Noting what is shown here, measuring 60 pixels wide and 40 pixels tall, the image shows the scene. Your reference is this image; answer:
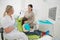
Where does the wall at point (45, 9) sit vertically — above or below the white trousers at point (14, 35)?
above

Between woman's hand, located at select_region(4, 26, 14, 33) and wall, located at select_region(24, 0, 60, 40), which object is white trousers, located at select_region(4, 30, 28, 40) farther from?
wall, located at select_region(24, 0, 60, 40)

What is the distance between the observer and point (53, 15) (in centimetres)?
239

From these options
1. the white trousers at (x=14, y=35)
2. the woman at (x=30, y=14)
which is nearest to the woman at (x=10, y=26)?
the white trousers at (x=14, y=35)

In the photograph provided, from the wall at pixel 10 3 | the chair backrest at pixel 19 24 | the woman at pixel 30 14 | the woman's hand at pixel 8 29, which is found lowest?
the woman's hand at pixel 8 29

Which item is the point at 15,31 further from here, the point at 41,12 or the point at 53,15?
the point at 53,15

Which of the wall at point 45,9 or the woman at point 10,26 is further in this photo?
the wall at point 45,9

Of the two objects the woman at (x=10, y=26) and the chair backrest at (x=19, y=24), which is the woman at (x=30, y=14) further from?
the woman at (x=10, y=26)

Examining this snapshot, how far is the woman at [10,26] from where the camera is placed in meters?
2.09

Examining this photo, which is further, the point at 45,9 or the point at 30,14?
the point at 45,9

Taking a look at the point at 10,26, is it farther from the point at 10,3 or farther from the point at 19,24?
the point at 10,3

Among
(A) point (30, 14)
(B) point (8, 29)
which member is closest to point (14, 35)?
(B) point (8, 29)

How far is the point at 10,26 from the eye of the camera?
2117mm

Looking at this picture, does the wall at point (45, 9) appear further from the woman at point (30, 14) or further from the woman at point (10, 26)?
the woman at point (10, 26)

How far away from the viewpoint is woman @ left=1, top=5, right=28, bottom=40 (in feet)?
6.84
